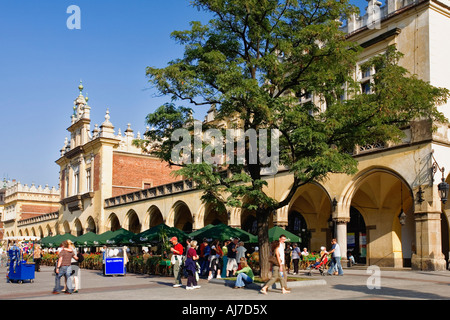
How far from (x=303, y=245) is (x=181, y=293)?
18.2 m

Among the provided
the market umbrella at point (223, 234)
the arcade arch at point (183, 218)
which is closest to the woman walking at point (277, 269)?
the market umbrella at point (223, 234)

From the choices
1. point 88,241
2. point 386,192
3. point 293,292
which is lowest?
point 293,292

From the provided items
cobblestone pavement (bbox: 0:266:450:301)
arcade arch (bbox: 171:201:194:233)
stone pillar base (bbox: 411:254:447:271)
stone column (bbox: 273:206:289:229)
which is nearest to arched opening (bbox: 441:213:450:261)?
stone pillar base (bbox: 411:254:447:271)

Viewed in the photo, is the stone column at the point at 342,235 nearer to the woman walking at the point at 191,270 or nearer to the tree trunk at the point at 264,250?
the tree trunk at the point at 264,250

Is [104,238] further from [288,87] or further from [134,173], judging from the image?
[134,173]

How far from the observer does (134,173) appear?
5175cm

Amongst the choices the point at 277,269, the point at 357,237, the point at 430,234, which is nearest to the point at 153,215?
the point at 357,237

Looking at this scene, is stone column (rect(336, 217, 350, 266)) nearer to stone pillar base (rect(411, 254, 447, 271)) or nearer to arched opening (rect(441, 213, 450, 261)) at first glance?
stone pillar base (rect(411, 254, 447, 271))

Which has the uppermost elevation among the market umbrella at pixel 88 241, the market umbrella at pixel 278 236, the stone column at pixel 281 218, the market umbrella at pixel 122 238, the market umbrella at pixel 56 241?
the stone column at pixel 281 218

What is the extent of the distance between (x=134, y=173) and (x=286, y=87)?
3746cm

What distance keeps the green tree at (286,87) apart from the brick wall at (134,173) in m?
32.6

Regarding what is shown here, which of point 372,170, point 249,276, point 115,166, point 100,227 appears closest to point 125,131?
point 115,166

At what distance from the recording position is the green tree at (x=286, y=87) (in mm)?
14516
